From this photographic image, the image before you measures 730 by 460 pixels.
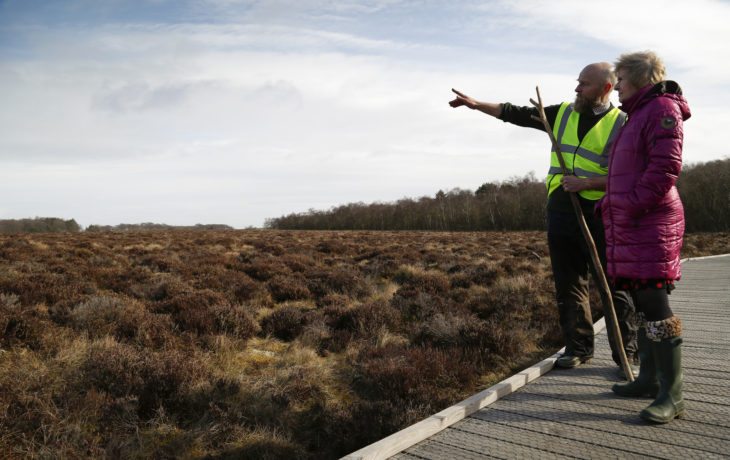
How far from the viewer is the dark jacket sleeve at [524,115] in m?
3.76

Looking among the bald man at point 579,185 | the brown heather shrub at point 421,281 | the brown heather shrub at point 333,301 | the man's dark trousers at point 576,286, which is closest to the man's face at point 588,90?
the bald man at point 579,185

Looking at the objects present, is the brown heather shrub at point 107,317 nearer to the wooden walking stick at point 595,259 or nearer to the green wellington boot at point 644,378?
the wooden walking stick at point 595,259

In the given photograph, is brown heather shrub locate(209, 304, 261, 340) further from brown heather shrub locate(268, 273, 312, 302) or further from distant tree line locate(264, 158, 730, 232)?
distant tree line locate(264, 158, 730, 232)

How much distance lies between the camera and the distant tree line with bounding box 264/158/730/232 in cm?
3822

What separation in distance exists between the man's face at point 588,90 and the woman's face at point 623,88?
0.63m

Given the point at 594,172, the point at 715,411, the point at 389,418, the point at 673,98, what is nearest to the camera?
the point at 673,98

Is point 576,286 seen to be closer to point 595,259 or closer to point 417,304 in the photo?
point 595,259

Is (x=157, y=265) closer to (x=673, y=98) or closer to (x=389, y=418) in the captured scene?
(x=389, y=418)

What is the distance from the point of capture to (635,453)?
93.6 inches

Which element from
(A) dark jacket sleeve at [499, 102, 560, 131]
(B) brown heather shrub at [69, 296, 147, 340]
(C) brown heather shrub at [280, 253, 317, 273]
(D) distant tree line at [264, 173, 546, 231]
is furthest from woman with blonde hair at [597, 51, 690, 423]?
(D) distant tree line at [264, 173, 546, 231]

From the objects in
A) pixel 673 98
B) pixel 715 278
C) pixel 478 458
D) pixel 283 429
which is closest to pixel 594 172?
pixel 673 98

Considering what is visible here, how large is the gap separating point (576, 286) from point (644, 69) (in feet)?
5.56

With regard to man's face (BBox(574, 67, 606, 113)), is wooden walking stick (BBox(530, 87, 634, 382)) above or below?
below

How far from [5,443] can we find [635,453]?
349cm
